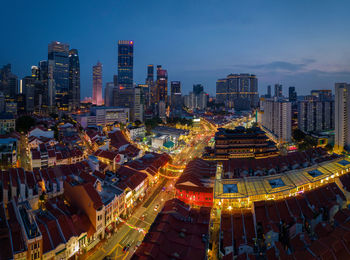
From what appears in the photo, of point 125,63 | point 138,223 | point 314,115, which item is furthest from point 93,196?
point 125,63

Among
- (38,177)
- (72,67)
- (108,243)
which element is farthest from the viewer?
(72,67)

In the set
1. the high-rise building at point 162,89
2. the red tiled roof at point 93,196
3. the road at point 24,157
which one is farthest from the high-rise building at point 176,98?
→ the red tiled roof at point 93,196

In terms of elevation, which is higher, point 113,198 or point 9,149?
point 9,149

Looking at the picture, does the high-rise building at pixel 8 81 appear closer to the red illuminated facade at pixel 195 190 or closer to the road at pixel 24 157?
the road at pixel 24 157

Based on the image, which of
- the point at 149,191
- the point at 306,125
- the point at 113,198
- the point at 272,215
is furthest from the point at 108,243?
the point at 306,125

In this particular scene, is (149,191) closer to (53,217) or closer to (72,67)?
(53,217)

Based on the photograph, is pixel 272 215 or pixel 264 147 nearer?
pixel 272 215
